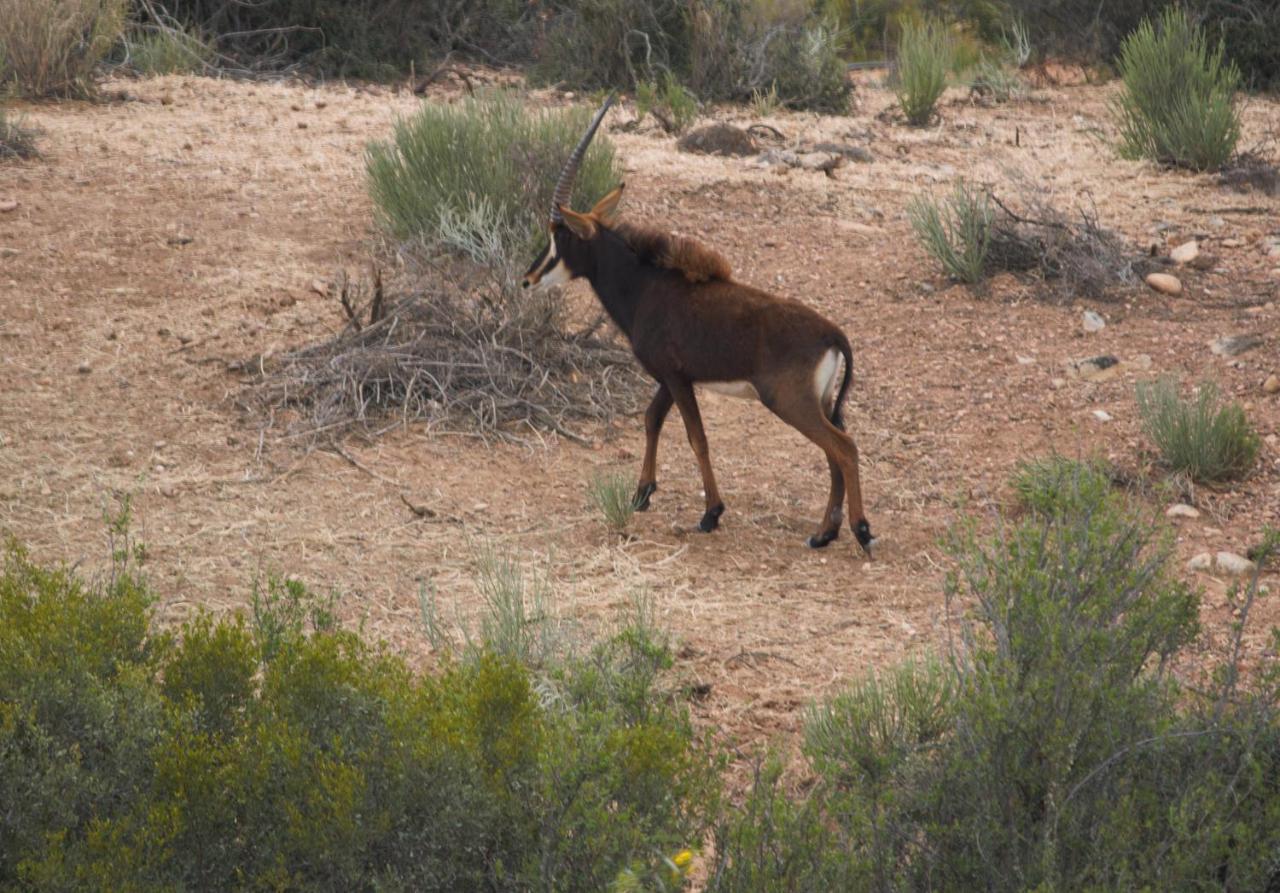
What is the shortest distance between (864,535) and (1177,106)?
672 cm

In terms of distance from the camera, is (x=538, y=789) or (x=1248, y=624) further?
(x=1248, y=624)

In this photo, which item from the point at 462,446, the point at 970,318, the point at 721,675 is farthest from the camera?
the point at 970,318

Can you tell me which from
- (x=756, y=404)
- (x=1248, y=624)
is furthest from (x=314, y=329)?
(x=1248, y=624)

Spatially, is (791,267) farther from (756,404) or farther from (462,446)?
(462,446)

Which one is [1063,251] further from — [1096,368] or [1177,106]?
[1177,106]

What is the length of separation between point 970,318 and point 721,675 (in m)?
4.25

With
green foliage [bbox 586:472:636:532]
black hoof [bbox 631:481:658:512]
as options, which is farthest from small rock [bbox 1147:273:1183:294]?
green foliage [bbox 586:472:636:532]

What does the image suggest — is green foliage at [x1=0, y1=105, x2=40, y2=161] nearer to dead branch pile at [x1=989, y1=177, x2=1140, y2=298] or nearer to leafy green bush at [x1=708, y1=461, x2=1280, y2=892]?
dead branch pile at [x1=989, y1=177, x2=1140, y2=298]

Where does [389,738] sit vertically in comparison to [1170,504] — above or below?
above

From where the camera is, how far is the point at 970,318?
8961 millimetres

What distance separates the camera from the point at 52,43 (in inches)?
487

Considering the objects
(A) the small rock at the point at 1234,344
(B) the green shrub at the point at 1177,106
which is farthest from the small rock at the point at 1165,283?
(B) the green shrub at the point at 1177,106

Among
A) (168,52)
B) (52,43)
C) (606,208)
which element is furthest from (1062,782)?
(168,52)

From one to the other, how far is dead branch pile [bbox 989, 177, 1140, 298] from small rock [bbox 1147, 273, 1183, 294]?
10 centimetres
